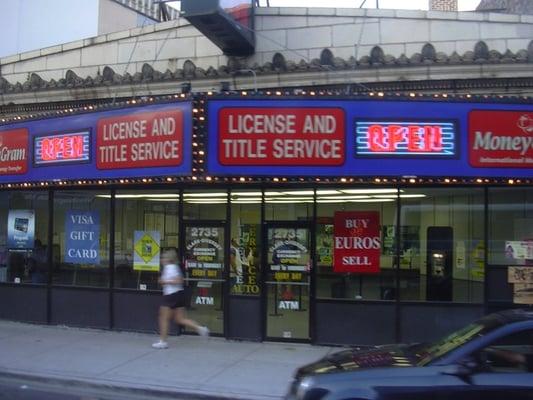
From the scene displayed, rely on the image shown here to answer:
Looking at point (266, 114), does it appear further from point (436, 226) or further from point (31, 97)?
point (31, 97)

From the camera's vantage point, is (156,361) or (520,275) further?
(520,275)

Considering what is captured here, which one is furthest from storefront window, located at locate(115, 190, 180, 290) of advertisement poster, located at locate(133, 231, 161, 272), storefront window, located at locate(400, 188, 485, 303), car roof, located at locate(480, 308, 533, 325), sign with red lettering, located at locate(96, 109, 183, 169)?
car roof, located at locate(480, 308, 533, 325)

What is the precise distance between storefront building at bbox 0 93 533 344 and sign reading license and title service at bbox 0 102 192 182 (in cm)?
3

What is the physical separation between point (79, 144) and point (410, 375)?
27.1 ft

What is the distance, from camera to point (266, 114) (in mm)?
9844

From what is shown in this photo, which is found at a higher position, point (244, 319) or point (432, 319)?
point (432, 319)

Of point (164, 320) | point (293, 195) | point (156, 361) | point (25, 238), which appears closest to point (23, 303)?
point (25, 238)

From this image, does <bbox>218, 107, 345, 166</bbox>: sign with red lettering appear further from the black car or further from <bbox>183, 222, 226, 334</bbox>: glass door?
the black car

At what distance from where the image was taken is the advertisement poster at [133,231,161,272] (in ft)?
38.0

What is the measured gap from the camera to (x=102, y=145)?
11.0 meters

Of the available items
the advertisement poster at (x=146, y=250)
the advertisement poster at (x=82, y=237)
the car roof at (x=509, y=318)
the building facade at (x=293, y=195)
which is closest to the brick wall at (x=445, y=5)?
the building facade at (x=293, y=195)

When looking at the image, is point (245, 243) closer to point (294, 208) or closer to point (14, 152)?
point (294, 208)

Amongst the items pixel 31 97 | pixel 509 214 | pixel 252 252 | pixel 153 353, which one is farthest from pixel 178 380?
pixel 31 97

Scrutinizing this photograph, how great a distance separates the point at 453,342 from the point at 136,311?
744 centimetres
